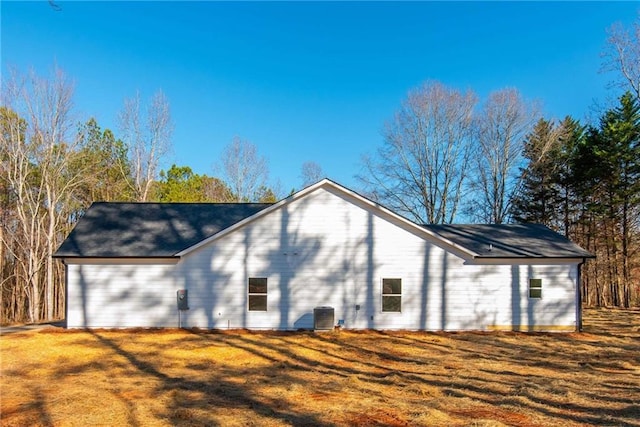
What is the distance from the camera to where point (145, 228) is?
17094 mm

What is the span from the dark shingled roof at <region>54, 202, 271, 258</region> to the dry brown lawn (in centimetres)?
300

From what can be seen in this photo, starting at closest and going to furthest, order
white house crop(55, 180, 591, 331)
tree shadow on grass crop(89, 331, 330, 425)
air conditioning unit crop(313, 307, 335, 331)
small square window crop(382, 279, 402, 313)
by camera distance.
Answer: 1. tree shadow on grass crop(89, 331, 330, 425)
2. air conditioning unit crop(313, 307, 335, 331)
3. white house crop(55, 180, 591, 331)
4. small square window crop(382, 279, 402, 313)

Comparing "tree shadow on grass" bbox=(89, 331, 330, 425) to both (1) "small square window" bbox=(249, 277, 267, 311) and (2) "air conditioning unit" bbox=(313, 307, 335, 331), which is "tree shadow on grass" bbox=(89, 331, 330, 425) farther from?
(2) "air conditioning unit" bbox=(313, 307, 335, 331)

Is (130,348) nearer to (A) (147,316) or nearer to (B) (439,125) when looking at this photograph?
(A) (147,316)

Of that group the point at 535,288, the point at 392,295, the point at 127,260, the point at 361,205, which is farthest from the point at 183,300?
the point at 535,288

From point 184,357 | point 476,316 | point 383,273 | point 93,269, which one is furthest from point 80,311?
point 476,316

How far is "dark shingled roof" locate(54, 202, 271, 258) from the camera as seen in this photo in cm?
1548

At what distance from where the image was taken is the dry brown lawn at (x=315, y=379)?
6586 millimetres

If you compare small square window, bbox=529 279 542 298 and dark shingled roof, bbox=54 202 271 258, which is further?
small square window, bbox=529 279 542 298

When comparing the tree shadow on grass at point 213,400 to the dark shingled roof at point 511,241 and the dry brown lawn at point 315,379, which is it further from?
the dark shingled roof at point 511,241

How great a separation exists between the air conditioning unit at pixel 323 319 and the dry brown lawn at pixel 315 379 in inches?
17.4

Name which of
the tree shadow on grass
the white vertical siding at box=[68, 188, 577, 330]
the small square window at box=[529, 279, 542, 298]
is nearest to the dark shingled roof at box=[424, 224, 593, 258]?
the white vertical siding at box=[68, 188, 577, 330]

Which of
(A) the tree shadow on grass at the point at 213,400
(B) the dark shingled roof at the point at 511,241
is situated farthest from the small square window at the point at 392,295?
(A) the tree shadow on grass at the point at 213,400

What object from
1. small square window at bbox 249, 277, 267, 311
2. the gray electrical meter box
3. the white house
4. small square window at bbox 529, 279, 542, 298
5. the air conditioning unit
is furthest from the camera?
small square window at bbox 529, 279, 542, 298
